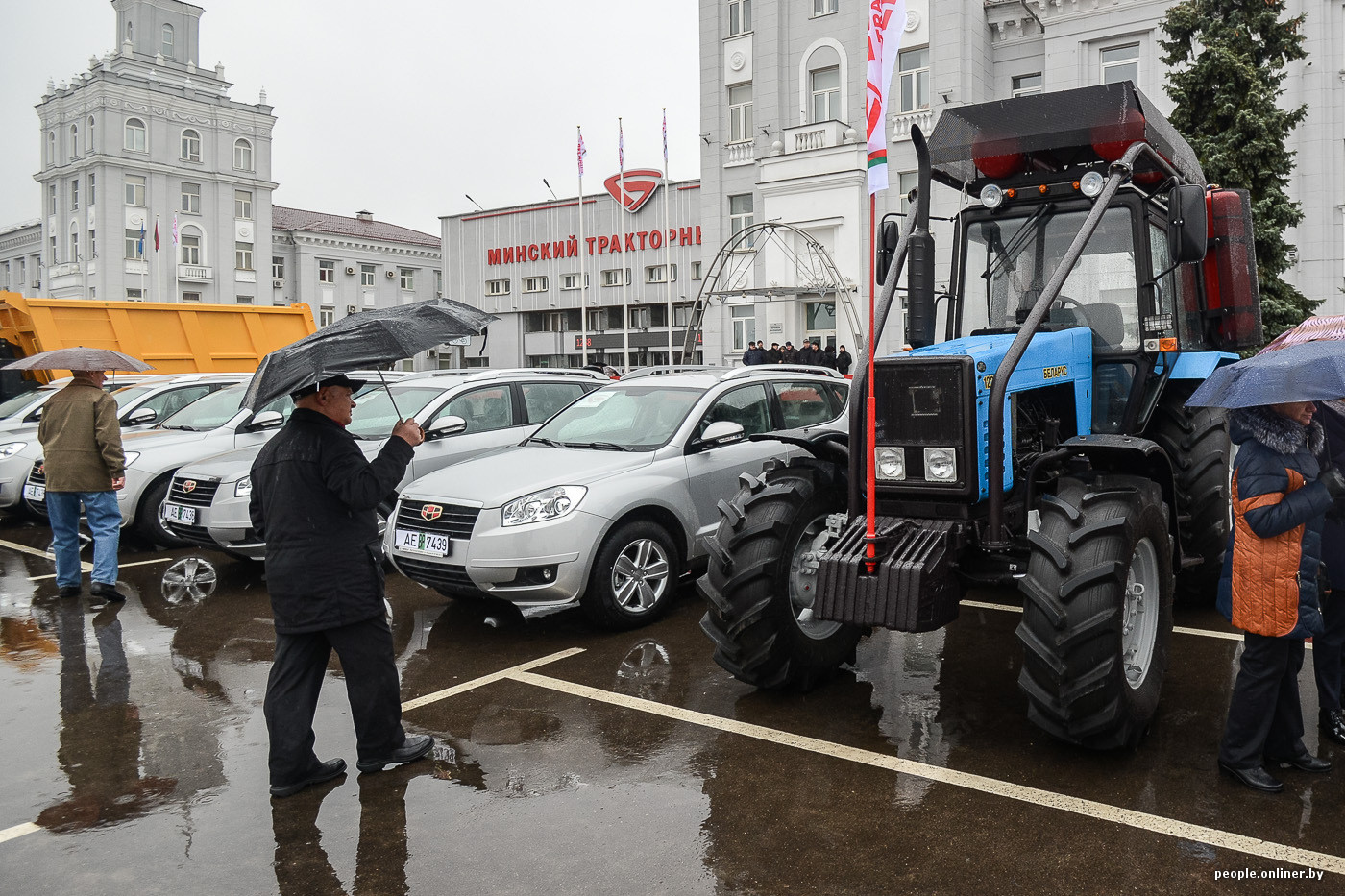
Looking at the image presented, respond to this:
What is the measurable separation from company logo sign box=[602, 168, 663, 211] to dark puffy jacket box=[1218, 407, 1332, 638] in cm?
3789

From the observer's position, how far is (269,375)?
4.11 m

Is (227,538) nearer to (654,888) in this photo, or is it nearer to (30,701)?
(30,701)

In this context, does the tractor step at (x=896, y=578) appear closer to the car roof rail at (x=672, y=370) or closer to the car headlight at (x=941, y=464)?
the car headlight at (x=941, y=464)

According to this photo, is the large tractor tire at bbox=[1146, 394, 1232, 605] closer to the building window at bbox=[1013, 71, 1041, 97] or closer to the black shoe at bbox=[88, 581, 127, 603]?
the black shoe at bbox=[88, 581, 127, 603]

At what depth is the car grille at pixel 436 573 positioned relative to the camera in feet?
20.9

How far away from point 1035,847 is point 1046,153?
162 inches

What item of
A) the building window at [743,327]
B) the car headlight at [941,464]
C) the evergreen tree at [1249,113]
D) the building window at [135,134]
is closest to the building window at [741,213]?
the building window at [743,327]

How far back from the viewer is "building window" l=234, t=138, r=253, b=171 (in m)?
62.2

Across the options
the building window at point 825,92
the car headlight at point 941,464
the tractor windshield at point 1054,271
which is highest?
the building window at point 825,92

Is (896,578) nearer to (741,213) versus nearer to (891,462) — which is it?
(891,462)

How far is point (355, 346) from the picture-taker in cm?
413

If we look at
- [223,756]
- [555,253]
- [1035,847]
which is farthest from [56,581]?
[555,253]

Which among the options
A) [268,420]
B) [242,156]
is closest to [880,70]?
[268,420]

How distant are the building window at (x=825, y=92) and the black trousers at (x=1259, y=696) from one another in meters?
28.9
